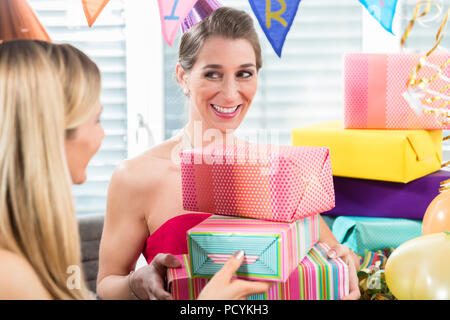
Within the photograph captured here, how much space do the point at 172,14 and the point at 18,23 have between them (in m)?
0.25

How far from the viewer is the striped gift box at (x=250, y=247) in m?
0.68

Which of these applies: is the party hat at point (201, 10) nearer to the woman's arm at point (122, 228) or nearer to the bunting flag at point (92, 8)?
the bunting flag at point (92, 8)

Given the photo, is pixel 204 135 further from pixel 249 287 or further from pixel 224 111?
pixel 249 287

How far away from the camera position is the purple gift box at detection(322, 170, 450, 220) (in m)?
1.15

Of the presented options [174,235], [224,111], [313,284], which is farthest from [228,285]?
[224,111]

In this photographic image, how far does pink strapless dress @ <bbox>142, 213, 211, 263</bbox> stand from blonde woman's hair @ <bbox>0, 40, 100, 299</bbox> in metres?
0.29

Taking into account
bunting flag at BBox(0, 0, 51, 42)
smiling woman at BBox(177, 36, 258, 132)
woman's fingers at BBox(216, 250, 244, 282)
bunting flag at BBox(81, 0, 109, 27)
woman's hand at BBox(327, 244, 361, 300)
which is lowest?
woman's hand at BBox(327, 244, 361, 300)

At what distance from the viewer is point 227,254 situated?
0.70 m

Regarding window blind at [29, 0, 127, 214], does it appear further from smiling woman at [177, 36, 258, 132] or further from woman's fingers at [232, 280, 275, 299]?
woman's fingers at [232, 280, 275, 299]

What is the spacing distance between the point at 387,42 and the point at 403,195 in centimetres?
42

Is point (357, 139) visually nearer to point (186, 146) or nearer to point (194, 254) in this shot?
point (186, 146)

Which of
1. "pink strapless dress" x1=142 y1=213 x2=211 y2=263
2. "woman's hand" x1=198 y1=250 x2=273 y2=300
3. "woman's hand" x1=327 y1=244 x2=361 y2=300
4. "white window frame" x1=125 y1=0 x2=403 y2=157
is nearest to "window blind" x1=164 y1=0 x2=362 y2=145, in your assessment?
"white window frame" x1=125 y1=0 x2=403 y2=157
